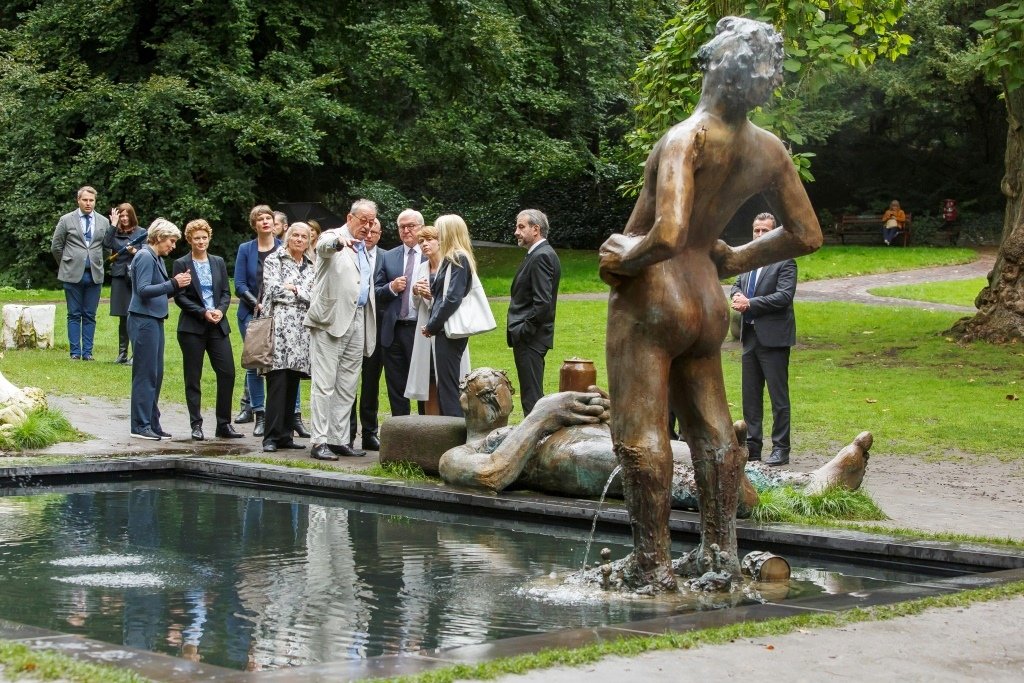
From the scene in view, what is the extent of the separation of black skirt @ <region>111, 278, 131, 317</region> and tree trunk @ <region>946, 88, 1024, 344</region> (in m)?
11.7

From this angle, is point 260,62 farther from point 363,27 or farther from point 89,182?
point 89,182

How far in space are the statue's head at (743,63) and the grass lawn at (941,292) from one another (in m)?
21.8

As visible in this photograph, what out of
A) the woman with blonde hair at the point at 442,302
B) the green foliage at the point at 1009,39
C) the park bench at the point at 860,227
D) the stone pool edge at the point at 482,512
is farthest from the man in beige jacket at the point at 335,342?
the park bench at the point at 860,227

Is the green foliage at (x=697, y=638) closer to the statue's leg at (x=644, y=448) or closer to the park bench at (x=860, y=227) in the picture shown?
the statue's leg at (x=644, y=448)

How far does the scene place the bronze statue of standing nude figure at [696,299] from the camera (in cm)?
649

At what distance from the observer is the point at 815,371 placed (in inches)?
754

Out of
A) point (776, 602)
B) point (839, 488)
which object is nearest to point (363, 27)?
point (839, 488)

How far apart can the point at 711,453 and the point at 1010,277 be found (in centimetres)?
1436

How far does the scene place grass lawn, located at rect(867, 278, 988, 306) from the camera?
2791 centimetres

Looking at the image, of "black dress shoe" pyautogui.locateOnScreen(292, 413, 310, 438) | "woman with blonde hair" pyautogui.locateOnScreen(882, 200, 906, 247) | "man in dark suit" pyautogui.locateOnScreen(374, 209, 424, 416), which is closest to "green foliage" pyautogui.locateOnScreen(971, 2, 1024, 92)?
"man in dark suit" pyautogui.locateOnScreen(374, 209, 424, 416)

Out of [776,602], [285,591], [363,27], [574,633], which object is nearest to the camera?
[574,633]

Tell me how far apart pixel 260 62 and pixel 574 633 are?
1071 inches

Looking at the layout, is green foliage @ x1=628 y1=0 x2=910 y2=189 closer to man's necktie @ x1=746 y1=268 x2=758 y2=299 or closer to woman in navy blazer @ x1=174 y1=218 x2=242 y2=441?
man's necktie @ x1=746 y1=268 x2=758 y2=299

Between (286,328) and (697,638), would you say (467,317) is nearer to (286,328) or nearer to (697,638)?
(286,328)
